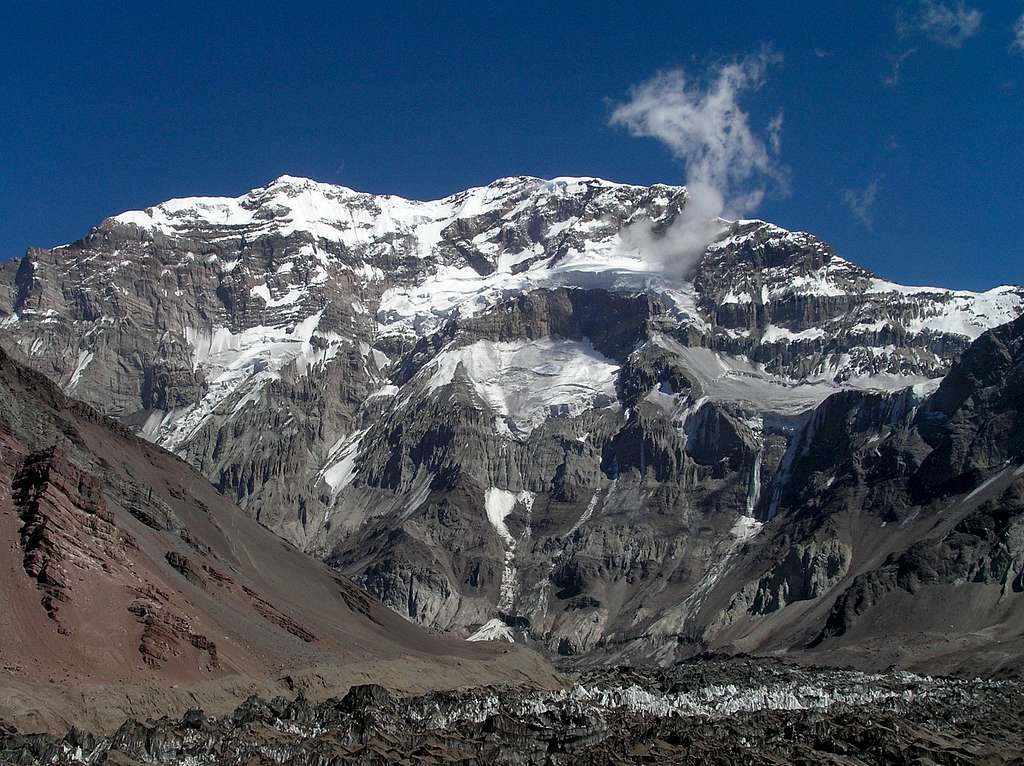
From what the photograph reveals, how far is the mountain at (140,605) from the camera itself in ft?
241

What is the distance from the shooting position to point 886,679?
15800 centimetres

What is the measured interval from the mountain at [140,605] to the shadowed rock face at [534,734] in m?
6.04

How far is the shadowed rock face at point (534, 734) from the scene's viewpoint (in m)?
52.8

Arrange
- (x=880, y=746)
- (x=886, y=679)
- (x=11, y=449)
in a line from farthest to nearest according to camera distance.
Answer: (x=886, y=679) → (x=11, y=449) → (x=880, y=746)

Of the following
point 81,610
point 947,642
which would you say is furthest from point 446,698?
point 947,642

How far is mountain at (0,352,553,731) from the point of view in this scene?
73.3 metres

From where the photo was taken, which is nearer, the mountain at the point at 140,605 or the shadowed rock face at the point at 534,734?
the shadowed rock face at the point at 534,734

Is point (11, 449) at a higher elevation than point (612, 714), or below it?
higher

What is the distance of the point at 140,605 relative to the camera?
3388 inches

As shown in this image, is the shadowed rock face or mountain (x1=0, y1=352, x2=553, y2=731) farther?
mountain (x1=0, y1=352, x2=553, y2=731)

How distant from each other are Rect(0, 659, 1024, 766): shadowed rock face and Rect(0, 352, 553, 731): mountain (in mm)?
6044

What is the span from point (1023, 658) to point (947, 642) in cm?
3055

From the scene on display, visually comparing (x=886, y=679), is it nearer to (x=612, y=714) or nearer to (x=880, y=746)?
(x=612, y=714)

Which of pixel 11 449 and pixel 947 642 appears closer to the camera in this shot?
pixel 11 449
